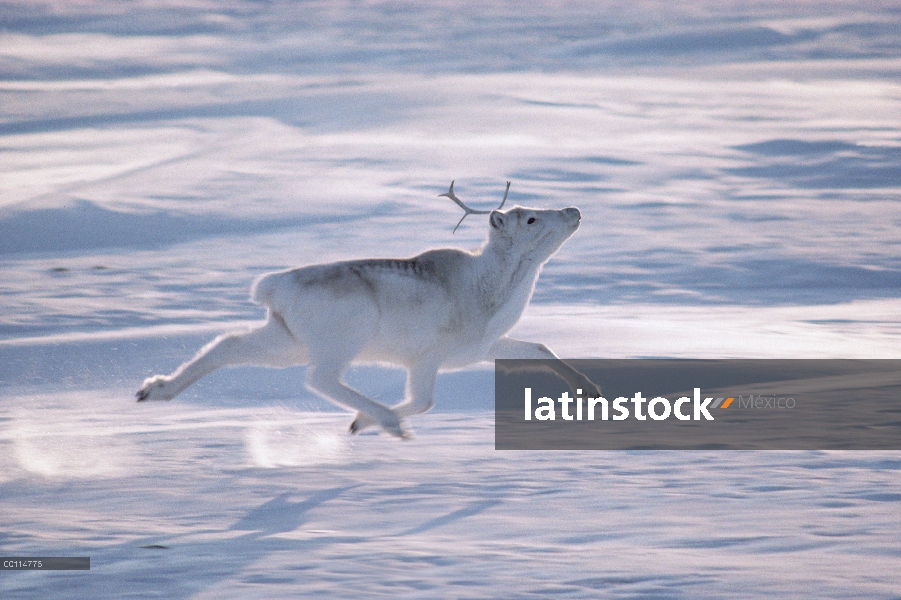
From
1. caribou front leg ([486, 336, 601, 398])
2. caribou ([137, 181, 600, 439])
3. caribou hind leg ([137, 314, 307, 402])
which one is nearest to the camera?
caribou ([137, 181, 600, 439])

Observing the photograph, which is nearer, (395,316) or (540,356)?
(395,316)

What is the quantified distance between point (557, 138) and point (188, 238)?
307 inches

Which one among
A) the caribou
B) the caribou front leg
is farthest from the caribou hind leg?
the caribou front leg

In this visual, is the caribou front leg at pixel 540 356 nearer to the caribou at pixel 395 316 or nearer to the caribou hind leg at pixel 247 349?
the caribou at pixel 395 316

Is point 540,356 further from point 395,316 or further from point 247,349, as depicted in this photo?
point 247,349

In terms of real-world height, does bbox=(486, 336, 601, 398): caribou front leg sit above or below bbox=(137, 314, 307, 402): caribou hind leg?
below

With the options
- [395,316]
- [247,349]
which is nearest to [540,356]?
[395,316]

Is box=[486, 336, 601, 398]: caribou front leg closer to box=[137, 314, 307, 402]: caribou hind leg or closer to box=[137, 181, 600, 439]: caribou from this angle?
box=[137, 181, 600, 439]: caribou

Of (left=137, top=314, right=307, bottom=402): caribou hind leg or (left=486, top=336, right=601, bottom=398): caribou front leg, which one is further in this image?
(left=486, top=336, right=601, bottom=398): caribou front leg

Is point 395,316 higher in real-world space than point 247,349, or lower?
higher

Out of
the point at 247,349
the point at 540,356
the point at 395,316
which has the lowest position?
the point at 540,356

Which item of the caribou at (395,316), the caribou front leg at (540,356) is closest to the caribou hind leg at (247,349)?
the caribou at (395,316)

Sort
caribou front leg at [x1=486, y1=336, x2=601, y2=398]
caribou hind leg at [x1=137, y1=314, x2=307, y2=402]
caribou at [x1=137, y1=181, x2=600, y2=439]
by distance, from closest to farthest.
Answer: caribou at [x1=137, y1=181, x2=600, y2=439], caribou hind leg at [x1=137, y1=314, x2=307, y2=402], caribou front leg at [x1=486, y1=336, x2=601, y2=398]

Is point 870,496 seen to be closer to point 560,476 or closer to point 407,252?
point 560,476
